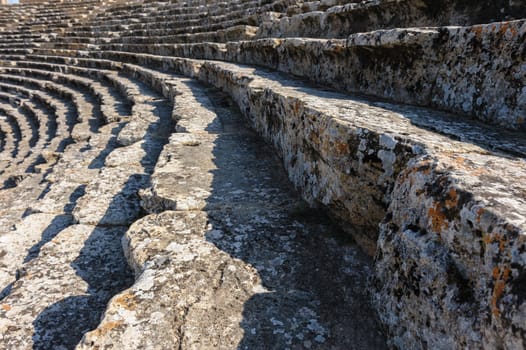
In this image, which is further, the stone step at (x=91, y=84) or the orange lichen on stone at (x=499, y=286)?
the stone step at (x=91, y=84)

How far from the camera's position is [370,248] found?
1.55m

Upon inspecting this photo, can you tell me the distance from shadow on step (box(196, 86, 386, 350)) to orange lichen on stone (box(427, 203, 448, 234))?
385mm

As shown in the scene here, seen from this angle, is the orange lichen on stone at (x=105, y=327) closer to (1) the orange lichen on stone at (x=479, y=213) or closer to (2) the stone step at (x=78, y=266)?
(2) the stone step at (x=78, y=266)

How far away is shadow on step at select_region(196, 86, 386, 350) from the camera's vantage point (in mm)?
1207

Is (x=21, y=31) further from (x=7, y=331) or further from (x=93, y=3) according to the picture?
(x=7, y=331)

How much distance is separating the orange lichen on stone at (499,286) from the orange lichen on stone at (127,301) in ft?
3.38

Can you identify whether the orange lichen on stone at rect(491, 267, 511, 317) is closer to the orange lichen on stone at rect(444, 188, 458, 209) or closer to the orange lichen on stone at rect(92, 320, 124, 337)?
the orange lichen on stone at rect(444, 188, 458, 209)

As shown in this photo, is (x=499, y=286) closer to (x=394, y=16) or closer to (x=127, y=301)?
(x=127, y=301)

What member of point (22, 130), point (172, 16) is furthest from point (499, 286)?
point (172, 16)

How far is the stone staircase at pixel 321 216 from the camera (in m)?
0.99

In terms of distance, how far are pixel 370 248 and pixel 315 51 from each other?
7.10ft

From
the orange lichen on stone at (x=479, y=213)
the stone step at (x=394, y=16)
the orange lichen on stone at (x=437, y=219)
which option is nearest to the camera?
the orange lichen on stone at (x=479, y=213)

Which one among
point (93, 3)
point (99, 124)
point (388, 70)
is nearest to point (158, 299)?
point (388, 70)

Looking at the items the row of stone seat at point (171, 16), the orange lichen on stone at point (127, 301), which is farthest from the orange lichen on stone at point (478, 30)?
the row of stone seat at point (171, 16)
